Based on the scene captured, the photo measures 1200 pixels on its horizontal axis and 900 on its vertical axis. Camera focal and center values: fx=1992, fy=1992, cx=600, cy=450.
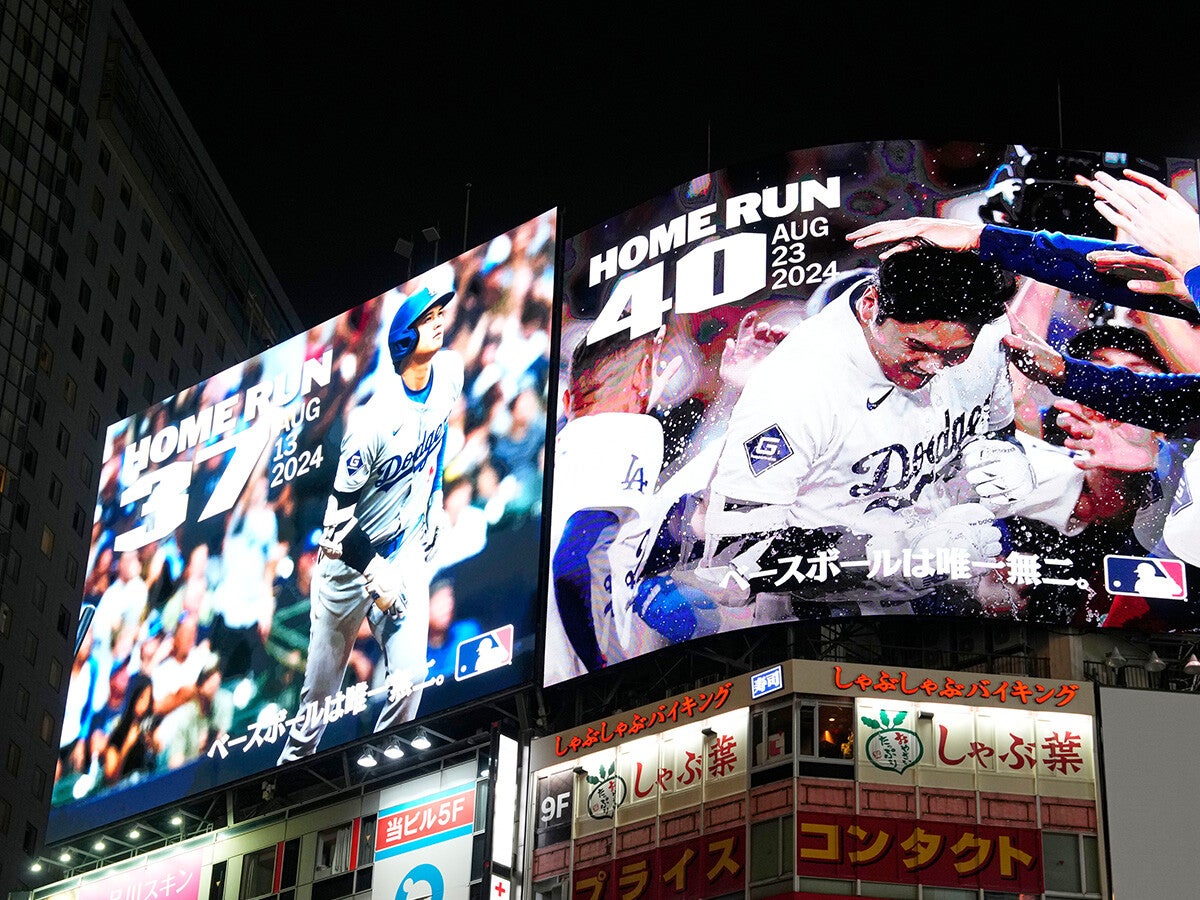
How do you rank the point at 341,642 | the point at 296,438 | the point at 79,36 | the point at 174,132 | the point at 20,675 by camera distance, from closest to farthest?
the point at 341,642, the point at 296,438, the point at 20,675, the point at 79,36, the point at 174,132

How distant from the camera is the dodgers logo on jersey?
1435 inches

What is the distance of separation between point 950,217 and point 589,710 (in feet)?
38.3

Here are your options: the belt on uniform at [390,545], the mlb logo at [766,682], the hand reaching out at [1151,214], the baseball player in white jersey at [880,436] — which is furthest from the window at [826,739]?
the hand reaching out at [1151,214]

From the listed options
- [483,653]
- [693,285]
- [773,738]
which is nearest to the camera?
[773,738]

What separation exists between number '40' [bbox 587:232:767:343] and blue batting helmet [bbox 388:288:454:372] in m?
4.08

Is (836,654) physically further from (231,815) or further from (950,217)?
(231,815)

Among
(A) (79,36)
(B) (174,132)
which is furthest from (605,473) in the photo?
(B) (174,132)

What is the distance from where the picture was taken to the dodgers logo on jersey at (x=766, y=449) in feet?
120

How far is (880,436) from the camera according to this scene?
36.1 metres

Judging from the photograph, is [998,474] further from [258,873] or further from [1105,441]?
[258,873]

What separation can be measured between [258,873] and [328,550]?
6635mm

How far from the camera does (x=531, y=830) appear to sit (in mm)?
36000

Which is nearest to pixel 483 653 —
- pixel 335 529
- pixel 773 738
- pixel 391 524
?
pixel 391 524

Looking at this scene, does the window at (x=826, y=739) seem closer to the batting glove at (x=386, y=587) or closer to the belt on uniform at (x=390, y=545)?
the batting glove at (x=386, y=587)
